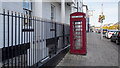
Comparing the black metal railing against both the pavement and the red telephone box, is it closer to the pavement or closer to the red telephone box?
the pavement

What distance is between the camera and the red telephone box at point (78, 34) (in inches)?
282

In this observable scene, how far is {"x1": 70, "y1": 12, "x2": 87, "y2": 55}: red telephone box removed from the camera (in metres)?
7.15

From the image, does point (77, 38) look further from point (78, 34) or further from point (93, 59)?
point (93, 59)

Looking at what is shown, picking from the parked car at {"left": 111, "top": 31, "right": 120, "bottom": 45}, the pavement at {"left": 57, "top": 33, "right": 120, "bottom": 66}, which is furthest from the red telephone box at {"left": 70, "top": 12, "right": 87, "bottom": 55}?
the parked car at {"left": 111, "top": 31, "right": 120, "bottom": 45}

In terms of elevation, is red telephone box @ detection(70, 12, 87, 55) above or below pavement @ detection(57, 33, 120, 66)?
above

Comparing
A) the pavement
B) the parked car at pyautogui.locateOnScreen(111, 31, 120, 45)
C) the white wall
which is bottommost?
the pavement

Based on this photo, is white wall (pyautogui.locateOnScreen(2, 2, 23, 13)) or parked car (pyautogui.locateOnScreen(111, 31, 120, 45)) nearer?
Result: white wall (pyautogui.locateOnScreen(2, 2, 23, 13))

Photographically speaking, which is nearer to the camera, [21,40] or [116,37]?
[21,40]

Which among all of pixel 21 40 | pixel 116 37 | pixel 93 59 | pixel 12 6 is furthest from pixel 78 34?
pixel 116 37

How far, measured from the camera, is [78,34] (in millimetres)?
7445

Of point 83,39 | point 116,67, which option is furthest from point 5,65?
point 83,39

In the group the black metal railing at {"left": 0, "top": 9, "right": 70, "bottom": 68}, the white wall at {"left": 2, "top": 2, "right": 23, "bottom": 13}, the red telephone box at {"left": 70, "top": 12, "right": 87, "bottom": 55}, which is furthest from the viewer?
the red telephone box at {"left": 70, "top": 12, "right": 87, "bottom": 55}

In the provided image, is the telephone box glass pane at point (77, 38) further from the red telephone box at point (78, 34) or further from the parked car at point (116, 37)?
the parked car at point (116, 37)

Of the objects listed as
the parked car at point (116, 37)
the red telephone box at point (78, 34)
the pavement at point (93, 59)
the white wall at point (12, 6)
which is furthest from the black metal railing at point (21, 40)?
the parked car at point (116, 37)
